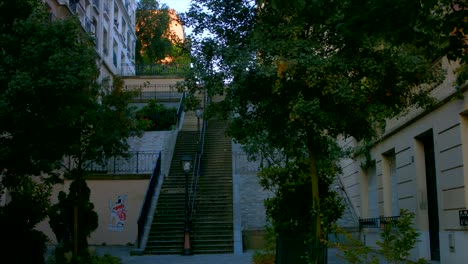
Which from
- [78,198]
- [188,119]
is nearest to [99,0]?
[188,119]

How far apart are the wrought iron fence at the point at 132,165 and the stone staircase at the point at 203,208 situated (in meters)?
1.00

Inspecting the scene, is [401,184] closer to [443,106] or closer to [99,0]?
[443,106]

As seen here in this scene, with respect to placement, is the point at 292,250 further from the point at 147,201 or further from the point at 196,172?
the point at 196,172

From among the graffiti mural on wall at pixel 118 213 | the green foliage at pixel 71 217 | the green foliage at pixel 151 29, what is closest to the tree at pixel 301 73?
the green foliage at pixel 71 217

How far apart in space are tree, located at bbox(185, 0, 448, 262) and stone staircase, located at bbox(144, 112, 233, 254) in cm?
880

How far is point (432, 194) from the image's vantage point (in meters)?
14.9

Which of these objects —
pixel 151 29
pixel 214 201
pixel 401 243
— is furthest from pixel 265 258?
pixel 151 29

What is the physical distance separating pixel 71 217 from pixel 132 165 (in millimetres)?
9742

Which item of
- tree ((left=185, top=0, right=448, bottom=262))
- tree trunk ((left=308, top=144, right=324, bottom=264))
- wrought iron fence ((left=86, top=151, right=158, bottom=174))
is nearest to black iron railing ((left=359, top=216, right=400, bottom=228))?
A: tree trunk ((left=308, top=144, right=324, bottom=264))

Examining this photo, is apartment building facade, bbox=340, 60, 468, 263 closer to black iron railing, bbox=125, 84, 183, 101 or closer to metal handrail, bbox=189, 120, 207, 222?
metal handrail, bbox=189, 120, 207, 222

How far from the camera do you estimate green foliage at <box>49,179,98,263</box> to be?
16047 millimetres

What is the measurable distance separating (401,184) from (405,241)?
9.09 metres

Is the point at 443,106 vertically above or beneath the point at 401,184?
above

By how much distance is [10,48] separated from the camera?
11570mm
